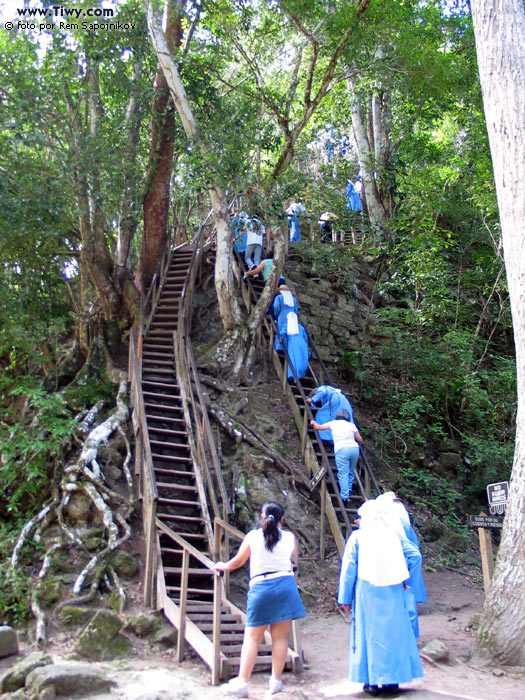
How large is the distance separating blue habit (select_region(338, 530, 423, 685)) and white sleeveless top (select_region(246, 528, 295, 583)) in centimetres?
50

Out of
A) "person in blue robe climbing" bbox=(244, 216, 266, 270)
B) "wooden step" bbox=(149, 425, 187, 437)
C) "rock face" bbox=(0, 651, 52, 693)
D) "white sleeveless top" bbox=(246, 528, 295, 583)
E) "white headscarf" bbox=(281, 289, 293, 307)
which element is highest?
"person in blue robe climbing" bbox=(244, 216, 266, 270)

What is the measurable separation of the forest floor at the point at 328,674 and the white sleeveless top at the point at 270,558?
0.90 meters

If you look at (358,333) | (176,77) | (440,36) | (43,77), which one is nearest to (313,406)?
(358,333)

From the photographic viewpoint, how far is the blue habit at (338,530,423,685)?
4.46m

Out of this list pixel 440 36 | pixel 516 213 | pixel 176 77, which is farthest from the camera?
pixel 440 36

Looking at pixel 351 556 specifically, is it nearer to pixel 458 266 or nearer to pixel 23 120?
pixel 23 120

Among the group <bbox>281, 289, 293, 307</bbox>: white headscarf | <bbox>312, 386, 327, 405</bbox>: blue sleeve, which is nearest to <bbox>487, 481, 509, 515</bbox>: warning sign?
<bbox>312, 386, 327, 405</bbox>: blue sleeve

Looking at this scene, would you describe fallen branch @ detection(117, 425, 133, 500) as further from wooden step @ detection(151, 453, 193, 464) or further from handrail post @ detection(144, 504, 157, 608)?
handrail post @ detection(144, 504, 157, 608)

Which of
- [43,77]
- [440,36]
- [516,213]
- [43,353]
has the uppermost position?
[440,36]

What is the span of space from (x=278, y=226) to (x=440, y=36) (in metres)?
8.45

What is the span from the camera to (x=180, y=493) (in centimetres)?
836

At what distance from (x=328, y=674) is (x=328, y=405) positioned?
15.5 feet

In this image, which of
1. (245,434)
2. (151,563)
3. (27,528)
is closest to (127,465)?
(27,528)

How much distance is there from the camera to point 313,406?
10.2 m
